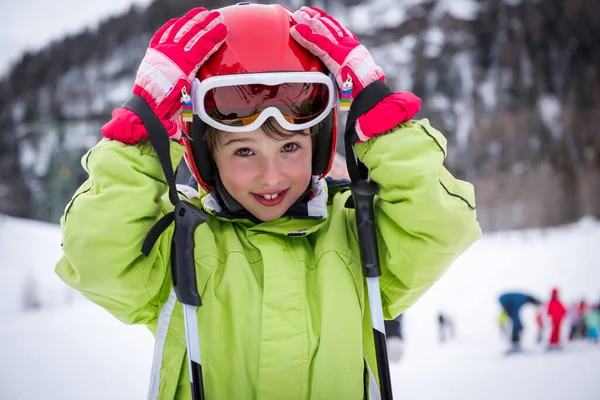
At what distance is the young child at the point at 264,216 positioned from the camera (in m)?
1.36

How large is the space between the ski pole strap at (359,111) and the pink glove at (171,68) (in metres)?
0.43

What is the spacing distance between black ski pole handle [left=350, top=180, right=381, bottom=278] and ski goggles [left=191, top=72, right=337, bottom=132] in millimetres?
262

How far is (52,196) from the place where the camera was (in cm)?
2400

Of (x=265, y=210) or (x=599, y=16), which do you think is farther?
(x=599, y=16)

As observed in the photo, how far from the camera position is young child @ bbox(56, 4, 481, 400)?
1.36m

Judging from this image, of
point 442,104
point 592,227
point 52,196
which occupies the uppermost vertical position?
point 442,104

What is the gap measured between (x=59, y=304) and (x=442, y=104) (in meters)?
30.6

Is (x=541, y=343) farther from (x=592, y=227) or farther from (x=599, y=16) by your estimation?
(x=599, y=16)

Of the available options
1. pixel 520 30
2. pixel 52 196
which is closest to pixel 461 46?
pixel 520 30

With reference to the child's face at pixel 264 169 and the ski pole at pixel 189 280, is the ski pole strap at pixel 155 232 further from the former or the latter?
the child's face at pixel 264 169

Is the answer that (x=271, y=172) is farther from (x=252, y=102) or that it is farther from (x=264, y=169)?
(x=252, y=102)

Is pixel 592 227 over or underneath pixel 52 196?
underneath

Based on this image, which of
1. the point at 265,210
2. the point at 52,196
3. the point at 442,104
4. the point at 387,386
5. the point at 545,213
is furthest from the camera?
Answer: the point at 442,104

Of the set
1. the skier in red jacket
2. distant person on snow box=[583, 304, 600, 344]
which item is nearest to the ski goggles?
the skier in red jacket
